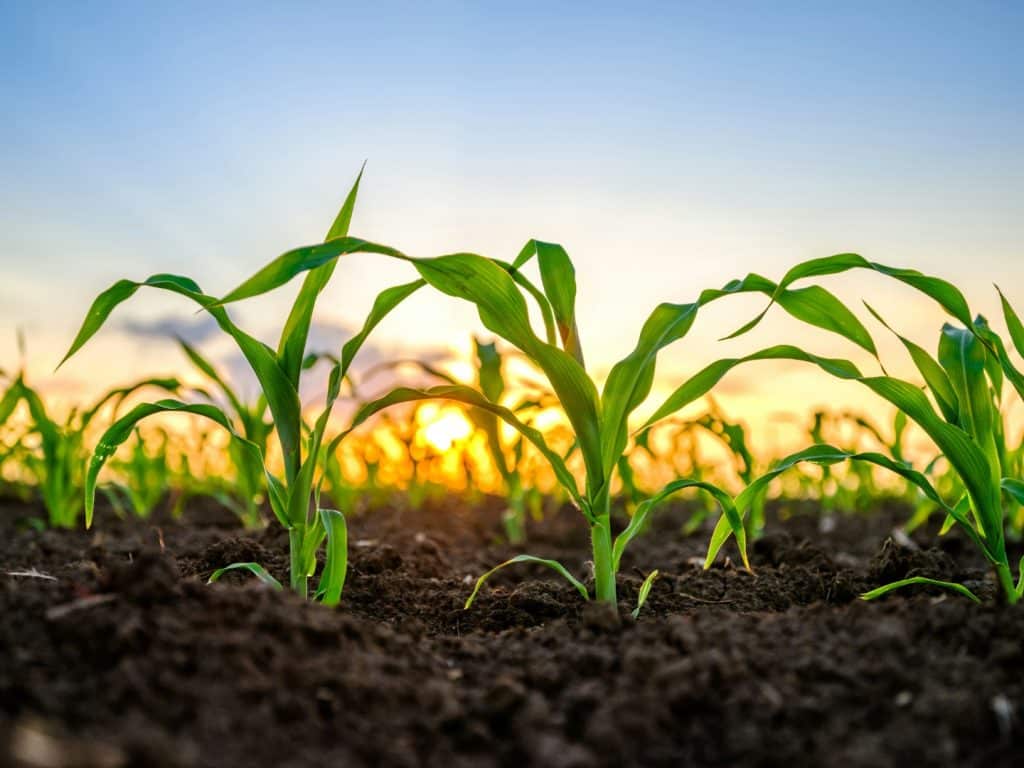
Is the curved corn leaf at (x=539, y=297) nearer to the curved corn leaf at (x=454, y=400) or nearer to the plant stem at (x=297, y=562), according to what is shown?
the curved corn leaf at (x=454, y=400)

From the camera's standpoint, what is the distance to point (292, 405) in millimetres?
1990

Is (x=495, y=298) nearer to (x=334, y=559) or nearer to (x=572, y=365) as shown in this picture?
(x=572, y=365)

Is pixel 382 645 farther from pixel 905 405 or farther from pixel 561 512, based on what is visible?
pixel 561 512

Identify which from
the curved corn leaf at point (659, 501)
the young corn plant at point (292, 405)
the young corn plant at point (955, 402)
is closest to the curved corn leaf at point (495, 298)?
the curved corn leaf at point (659, 501)

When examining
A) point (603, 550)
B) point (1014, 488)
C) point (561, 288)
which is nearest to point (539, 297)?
point (561, 288)

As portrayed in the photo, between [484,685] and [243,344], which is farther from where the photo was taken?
[243,344]

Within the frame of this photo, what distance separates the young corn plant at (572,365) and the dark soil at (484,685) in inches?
10.9

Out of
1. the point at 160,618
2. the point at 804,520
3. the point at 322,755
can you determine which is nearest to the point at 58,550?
the point at 160,618

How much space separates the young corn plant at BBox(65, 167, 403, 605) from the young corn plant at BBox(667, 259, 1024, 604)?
856 mm

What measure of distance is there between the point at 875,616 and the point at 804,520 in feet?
12.5

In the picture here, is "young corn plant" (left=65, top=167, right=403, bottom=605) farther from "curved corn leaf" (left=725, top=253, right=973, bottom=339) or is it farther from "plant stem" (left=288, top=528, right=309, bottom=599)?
"curved corn leaf" (left=725, top=253, right=973, bottom=339)

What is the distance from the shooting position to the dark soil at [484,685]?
1.17m

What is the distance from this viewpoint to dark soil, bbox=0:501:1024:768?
1169mm

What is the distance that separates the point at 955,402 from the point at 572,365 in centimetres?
97
